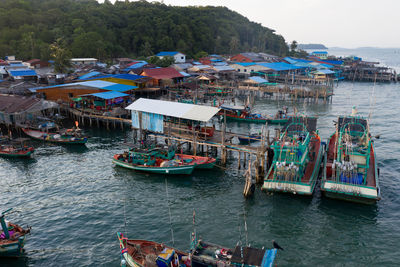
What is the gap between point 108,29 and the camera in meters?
128

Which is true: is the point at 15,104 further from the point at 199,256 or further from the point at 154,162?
the point at 199,256

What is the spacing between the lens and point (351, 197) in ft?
92.3

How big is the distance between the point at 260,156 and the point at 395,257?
1490 cm

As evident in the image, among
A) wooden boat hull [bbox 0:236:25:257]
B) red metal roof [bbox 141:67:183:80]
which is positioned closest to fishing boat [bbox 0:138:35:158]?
wooden boat hull [bbox 0:236:25:257]

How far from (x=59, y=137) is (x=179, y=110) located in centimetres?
1947

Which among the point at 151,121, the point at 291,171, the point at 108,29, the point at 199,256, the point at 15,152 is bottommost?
the point at 199,256

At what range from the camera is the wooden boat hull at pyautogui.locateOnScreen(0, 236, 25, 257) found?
21.0 meters

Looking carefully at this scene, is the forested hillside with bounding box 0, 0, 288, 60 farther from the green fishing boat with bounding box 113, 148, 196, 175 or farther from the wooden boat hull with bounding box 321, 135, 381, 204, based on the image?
the wooden boat hull with bounding box 321, 135, 381, 204

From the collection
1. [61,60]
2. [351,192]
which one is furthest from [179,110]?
[61,60]

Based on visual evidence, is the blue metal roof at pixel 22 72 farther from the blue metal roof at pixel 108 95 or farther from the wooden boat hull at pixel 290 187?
the wooden boat hull at pixel 290 187

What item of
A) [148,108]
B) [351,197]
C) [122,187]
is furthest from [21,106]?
[351,197]

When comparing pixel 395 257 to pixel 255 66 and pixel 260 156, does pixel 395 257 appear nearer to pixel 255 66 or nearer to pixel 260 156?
pixel 260 156

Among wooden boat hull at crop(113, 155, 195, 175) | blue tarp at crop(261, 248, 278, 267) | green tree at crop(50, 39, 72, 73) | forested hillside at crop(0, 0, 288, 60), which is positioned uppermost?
forested hillside at crop(0, 0, 288, 60)

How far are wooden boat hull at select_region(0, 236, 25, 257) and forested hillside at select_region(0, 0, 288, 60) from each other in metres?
84.4
